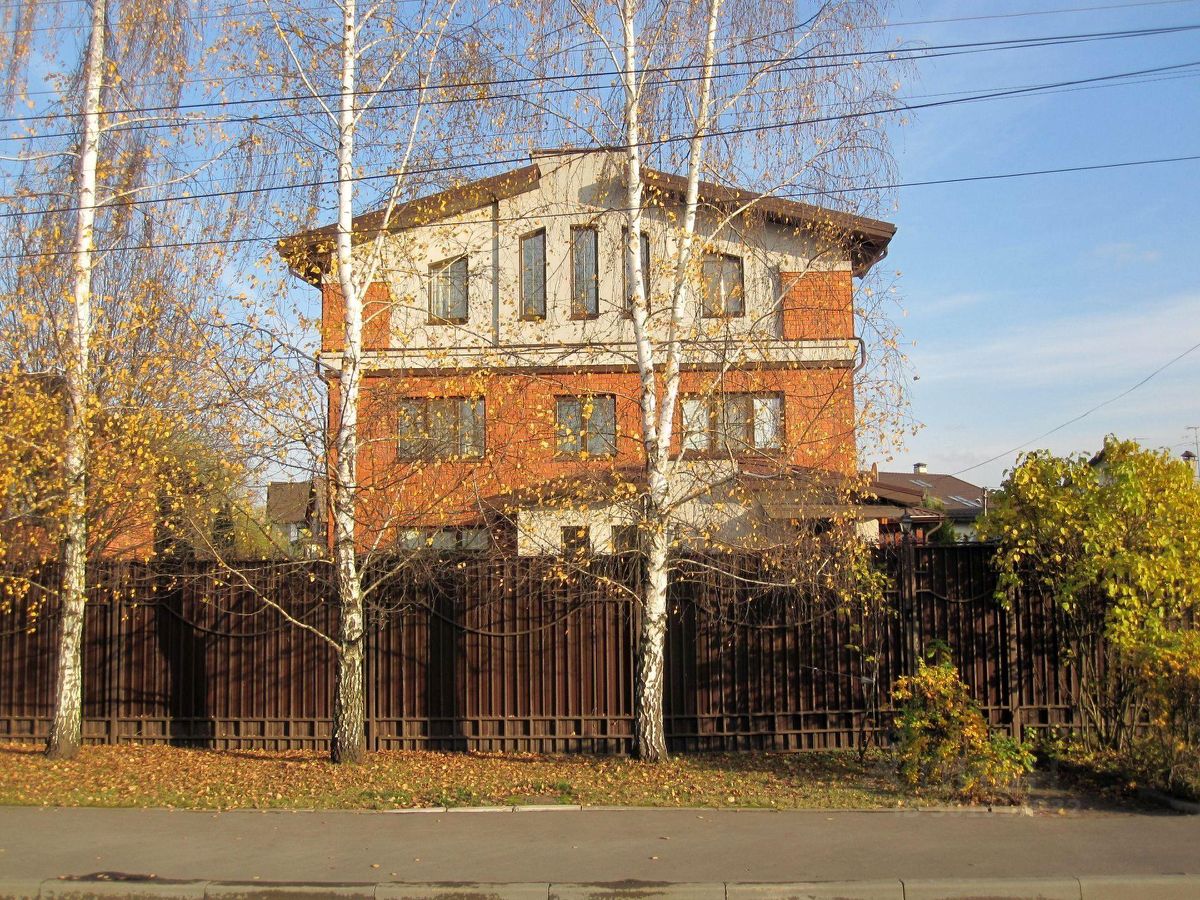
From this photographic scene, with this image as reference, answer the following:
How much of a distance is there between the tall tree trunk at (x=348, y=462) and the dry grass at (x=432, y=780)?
519mm

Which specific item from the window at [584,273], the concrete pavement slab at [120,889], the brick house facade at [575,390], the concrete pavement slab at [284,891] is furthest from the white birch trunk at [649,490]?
the concrete pavement slab at [120,889]

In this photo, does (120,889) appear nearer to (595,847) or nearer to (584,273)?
(595,847)

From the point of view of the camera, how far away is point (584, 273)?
15766 millimetres

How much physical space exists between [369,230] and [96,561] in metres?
5.09

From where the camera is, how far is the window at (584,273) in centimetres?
1172

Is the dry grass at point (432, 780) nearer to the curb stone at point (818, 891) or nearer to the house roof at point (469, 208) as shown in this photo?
the curb stone at point (818, 891)

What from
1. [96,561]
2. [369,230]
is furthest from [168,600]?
[369,230]

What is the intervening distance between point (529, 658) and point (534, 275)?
735 cm

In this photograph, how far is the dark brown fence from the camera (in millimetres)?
11383

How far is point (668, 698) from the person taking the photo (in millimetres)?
11508

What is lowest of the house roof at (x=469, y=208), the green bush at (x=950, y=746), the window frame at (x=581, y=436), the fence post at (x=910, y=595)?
the green bush at (x=950, y=746)

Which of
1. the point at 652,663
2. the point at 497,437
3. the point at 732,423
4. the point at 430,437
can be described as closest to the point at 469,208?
the point at 497,437

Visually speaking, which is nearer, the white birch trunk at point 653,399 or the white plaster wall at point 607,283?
the white birch trunk at point 653,399

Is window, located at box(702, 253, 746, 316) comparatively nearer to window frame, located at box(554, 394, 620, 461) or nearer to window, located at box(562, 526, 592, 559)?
window frame, located at box(554, 394, 620, 461)
